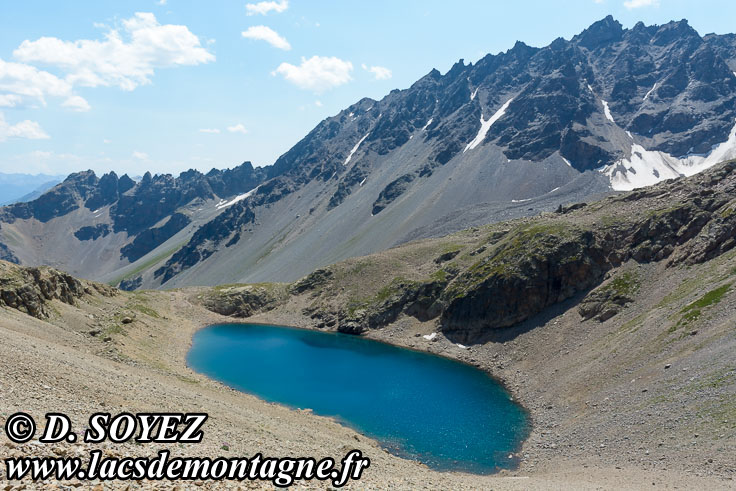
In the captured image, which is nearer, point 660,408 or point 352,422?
point 660,408

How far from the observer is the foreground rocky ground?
125 ft

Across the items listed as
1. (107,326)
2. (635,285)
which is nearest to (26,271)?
(107,326)

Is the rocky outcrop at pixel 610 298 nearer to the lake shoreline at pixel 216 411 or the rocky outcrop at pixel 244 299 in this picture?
the lake shoreline at pixel 216 411

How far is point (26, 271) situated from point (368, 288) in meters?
74.0

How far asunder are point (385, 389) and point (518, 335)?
30.5 metres

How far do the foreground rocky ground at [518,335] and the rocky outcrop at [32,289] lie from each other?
388mm

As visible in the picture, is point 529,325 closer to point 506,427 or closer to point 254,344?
point 506,427

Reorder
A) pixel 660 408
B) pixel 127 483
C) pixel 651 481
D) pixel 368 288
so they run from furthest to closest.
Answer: pixel 368 288 → pixel 660 408 → pixel 651 481 → pixel 127 483

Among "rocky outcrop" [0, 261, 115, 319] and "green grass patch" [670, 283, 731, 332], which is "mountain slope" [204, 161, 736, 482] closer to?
"green grass patch" [670, 283, 731, 332]

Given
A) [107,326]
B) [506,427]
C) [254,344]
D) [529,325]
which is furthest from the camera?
[254,344]

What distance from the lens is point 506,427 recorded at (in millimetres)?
60781

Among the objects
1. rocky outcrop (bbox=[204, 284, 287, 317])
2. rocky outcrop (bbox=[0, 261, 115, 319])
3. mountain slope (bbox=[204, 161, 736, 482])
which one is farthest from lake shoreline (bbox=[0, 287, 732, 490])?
rocky outcrop (bbox=[204, 284, 287, 317])

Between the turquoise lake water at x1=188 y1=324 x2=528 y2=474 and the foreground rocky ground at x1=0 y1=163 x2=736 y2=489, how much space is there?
3.51 m

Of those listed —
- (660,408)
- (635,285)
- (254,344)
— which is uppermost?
(635,285)
